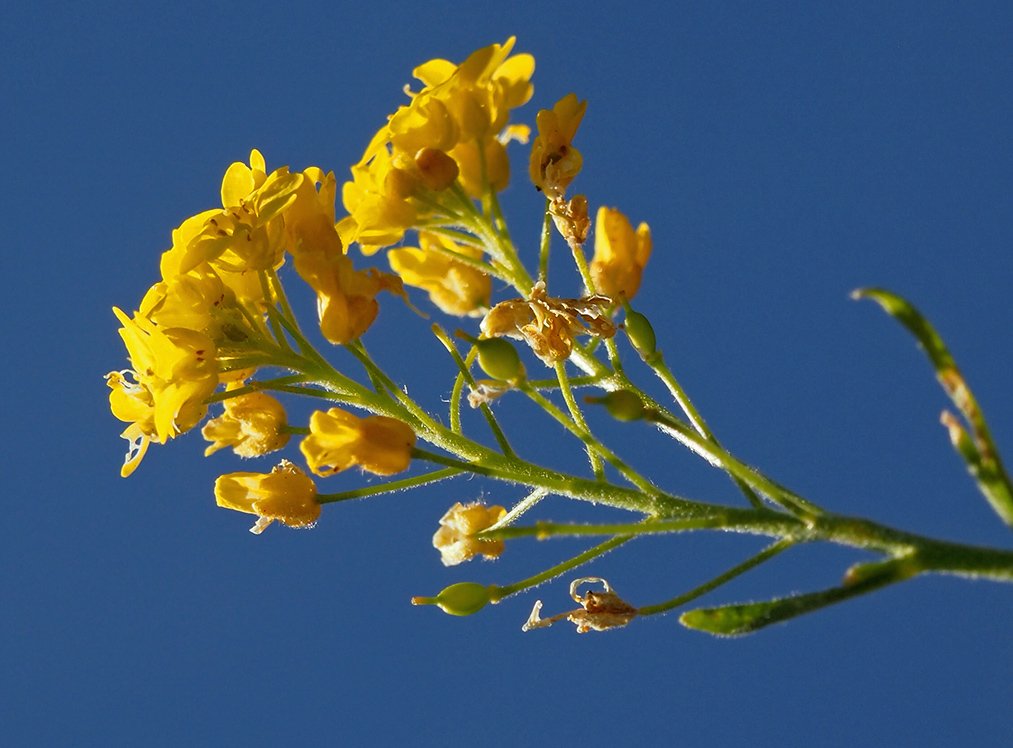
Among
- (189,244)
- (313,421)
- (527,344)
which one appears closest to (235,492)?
(313,421)

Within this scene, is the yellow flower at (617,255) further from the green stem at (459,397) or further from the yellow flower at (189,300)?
the yellow flower at (189,300)

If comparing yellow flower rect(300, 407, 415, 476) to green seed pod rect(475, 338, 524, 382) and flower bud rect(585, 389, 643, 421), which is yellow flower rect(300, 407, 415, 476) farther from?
flower bud rect(585, 389, 643, 421)

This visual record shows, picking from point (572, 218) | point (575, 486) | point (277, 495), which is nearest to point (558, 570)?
point (575, 486)

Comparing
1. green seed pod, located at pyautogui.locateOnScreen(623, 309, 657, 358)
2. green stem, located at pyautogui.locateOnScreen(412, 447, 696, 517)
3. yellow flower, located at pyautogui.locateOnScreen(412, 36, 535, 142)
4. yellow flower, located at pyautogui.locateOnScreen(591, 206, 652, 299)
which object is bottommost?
green stem, located at pyautogui.locateOnScreen(412, 447, 696, 517)

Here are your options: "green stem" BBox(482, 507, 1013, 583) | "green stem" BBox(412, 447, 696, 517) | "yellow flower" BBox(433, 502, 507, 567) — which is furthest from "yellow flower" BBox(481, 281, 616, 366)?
"green stem" BBox(482, 507, 1013, 583)

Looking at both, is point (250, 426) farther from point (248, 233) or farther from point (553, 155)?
point (553, 155)

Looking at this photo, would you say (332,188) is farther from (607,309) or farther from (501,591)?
(501,591)
